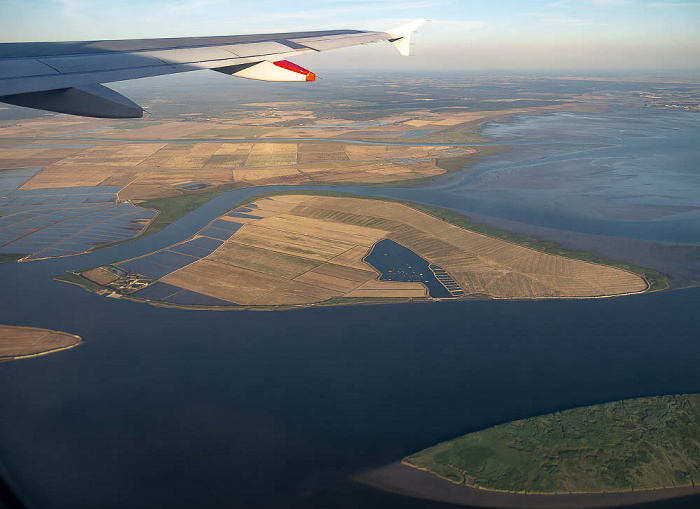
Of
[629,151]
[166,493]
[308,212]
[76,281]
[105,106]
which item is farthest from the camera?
[629,151]

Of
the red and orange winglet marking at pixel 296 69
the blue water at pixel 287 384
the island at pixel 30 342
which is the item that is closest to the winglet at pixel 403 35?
the red and orange winglet marking at pixel 296 69

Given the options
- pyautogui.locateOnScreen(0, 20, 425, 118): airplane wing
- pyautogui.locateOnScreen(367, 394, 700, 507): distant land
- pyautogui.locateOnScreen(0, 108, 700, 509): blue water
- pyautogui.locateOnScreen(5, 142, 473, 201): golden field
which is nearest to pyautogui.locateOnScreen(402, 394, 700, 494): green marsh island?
pyautogui.locateOnScreen(367, 394, 700, 507): distant land

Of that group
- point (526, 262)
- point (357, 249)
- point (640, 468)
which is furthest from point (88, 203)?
point (640, 468)

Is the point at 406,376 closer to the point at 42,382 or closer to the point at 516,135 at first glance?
the point at 42,382

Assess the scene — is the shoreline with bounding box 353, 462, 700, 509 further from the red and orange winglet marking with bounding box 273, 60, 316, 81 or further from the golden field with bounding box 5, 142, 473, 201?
the golden field with bounding box 5, 142, 473, 201

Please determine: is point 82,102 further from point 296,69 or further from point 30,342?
point 30,342
